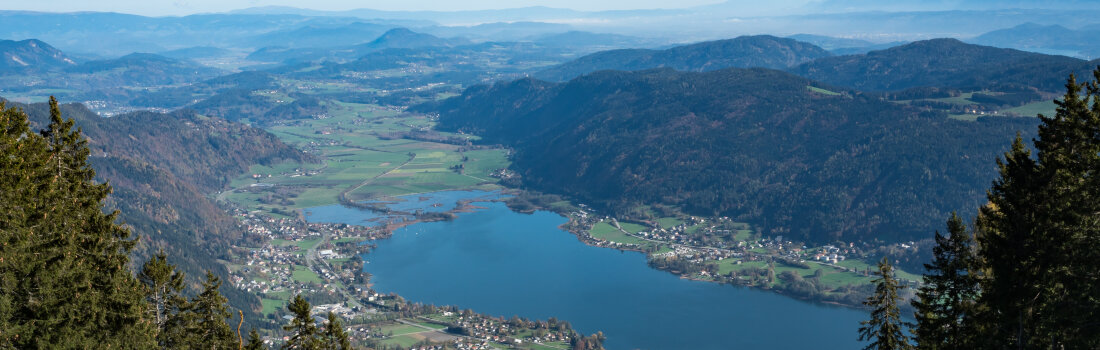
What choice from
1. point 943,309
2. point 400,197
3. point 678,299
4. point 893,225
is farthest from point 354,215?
point 943,309

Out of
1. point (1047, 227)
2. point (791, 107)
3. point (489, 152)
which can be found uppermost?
point (1047, 227)

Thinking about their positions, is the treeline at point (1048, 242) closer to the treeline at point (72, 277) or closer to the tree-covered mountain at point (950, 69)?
the treeline at point (72, 277)

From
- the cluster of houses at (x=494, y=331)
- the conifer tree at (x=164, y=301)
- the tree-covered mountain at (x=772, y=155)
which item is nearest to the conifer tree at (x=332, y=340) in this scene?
the conifer tree at (x=164, y=301)

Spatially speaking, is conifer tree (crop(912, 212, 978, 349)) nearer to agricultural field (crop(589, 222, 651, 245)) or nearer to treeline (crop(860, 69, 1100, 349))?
treeline (crop(860, 69, 1100, 349))

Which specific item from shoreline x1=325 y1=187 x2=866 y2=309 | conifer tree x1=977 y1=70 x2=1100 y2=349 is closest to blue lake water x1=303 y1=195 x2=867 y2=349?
shoreline x1=325 y1=187 x2=866 y2=309

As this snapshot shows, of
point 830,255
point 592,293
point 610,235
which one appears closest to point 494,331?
point 592,293

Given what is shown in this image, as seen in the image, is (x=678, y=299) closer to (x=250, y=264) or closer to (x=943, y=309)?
→ (x=250, y=264)

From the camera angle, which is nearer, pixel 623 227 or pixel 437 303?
pixel 437 303

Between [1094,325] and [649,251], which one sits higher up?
[1094,325]
